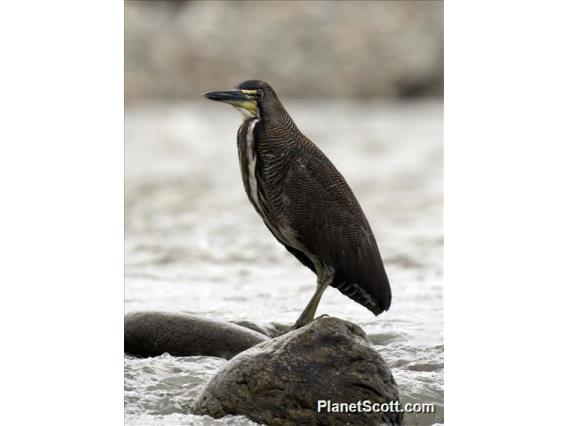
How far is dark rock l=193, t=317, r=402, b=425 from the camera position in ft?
16.1

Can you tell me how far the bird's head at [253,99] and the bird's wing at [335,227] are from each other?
0.30 metres

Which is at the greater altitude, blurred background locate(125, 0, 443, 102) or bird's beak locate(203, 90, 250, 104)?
blurred background locate(125, 0, 443, 102)

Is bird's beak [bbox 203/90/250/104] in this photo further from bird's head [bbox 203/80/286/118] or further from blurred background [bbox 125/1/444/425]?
blurred background [bbox 125/1/444/425]

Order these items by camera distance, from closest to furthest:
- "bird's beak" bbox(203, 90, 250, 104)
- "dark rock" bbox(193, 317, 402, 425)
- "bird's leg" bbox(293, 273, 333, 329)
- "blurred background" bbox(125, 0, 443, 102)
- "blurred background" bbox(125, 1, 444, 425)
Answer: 1. "dark rock" bbox(193, 317, 402, 425)
2. "bird's beak" bbox(203, 90, 250, 104)
3. "bird's leg" bbox(293, 273, 333, 329)
4. "blurred background" bbox(125, 1, 444, 425)
5. "blurred background" bbox(125, 0, 443, 102)

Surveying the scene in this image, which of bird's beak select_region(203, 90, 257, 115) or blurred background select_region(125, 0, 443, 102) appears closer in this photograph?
bird's beak select_region(203, 90, 257, 115)

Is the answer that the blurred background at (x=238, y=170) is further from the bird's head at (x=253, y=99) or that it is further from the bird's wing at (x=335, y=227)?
the bird's head at (x=253, y=99)

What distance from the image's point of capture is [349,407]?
4.90 meters

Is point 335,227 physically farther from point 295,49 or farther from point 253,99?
point 295,49

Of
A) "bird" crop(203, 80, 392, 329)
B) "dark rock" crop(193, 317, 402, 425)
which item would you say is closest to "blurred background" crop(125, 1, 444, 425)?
"dark rock" crop(193, 317, 402, 425)

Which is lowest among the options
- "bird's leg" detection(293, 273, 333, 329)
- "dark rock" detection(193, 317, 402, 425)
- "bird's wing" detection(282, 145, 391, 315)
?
"dark rock" detection(193, 317, 402, 425)

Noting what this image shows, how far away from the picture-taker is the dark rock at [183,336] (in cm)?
600

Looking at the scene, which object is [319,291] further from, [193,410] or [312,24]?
[312,24]

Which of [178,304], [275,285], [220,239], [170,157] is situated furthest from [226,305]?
[170,157]

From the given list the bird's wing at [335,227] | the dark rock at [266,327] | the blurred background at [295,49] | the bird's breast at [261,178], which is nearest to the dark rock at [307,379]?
the bird's wing at [335,227]
